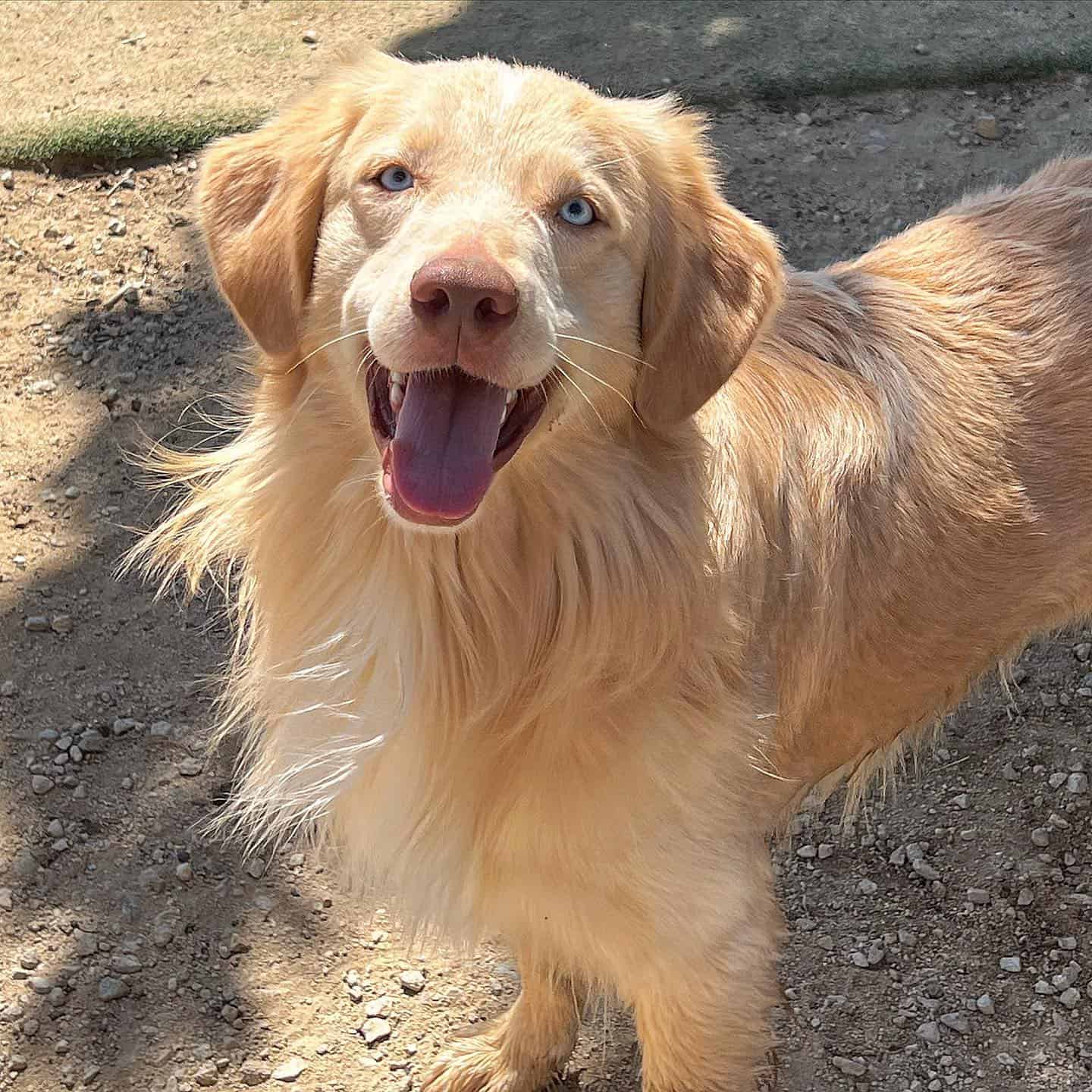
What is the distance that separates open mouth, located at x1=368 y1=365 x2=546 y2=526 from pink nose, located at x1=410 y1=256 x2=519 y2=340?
129mm

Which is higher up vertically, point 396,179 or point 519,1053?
point 396,179

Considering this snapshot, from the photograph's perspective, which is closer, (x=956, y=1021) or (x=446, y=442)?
(x=446, y=442)

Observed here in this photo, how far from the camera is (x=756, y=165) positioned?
5.62m

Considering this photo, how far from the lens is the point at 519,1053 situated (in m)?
3.18

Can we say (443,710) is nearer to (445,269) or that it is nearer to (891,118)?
(445,269)

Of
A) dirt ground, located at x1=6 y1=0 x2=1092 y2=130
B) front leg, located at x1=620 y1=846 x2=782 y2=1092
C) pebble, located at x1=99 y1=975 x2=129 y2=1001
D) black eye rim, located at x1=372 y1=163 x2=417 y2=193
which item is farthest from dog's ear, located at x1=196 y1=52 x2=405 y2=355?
dirt ground, located at x1=6 y1=0 x2=1092 y2=130

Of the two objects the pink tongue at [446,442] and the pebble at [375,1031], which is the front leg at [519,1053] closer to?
the pebble at [375,1031]

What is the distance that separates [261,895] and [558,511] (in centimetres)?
167

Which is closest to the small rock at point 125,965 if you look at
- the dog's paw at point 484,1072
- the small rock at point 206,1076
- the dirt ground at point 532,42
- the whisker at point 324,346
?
the small rock at point 206,1076

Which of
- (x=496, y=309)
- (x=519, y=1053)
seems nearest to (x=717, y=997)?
(x=519, y=1053)

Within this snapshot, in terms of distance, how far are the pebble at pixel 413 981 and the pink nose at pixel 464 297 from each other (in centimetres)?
197

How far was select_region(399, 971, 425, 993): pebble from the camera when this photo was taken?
11.0 ft

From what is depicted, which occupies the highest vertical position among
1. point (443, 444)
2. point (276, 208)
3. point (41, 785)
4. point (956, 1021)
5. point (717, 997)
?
point (276, 208)

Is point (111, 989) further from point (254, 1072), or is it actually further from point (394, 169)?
point (394, 169)
